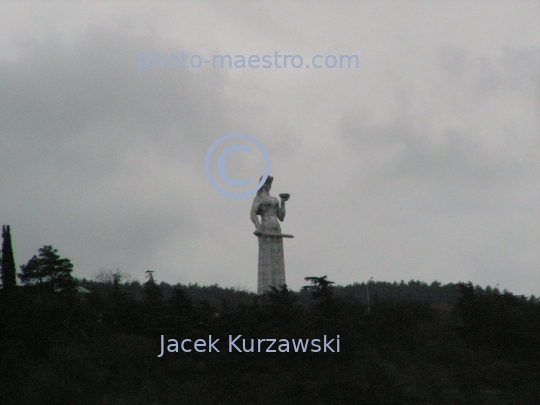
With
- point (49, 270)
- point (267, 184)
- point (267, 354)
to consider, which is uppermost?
point (267, 184)

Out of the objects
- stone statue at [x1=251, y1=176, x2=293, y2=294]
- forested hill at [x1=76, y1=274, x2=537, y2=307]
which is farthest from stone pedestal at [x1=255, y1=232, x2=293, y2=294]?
forested hill at [x1=76, y1=274, x2=537, y2=307]

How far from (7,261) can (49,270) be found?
5.56ft

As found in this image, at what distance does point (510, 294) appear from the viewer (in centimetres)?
2738

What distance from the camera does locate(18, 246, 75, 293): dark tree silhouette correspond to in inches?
1078

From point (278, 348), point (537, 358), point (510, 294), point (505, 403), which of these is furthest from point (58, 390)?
point (510, 294)

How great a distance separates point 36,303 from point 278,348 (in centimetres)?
838

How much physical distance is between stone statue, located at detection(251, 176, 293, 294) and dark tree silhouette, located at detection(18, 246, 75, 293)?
787 cm

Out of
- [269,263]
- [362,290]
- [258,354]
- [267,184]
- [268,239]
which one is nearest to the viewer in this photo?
[258,354]

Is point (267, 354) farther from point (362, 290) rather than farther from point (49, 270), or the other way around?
point (362, 290)

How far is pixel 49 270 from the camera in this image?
90.7ft

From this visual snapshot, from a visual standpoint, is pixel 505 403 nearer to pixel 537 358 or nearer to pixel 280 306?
pixel 537 358

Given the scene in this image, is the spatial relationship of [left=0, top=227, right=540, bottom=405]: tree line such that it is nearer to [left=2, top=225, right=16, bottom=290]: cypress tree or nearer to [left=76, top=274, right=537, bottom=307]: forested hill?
[left=2, top=225, right=16, bottom=290]: cypress tree

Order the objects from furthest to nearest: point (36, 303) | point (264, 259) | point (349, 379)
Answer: point (264, 259), point (36, 303), point (349, 379)

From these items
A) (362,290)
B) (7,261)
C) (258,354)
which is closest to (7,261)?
(7,261)
